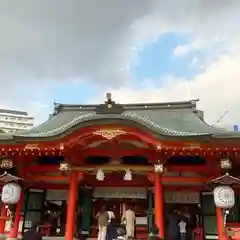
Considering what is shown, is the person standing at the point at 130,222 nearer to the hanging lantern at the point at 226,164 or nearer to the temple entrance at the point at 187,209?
the temple entrance at the point at 187,209

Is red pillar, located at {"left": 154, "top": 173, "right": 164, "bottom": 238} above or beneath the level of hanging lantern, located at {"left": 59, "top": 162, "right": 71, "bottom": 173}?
beneath

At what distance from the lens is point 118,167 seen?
1254 cm

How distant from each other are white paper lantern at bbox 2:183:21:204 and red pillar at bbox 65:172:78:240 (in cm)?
185

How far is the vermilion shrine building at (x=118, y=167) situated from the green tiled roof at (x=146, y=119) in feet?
0.16

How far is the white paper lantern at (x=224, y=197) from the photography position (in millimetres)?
11047

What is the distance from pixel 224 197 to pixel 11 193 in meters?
7.23

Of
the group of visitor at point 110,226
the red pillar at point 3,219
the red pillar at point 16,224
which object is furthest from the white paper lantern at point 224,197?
the red pillar at point 3,219

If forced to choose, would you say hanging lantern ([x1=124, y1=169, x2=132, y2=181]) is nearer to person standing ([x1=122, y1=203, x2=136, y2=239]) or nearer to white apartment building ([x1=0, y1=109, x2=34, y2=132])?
person standing ([x1=122, y1=203, x2=136, y2=239])

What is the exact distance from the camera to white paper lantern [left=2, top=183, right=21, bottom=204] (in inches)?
476

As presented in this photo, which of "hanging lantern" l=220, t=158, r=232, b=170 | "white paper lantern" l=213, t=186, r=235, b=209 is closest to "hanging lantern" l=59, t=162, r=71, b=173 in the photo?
"white paper lantern" l=213, t=186, r=235, b=209

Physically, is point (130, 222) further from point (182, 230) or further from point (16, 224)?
point (16, 224)

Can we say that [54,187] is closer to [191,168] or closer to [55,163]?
[55,163]

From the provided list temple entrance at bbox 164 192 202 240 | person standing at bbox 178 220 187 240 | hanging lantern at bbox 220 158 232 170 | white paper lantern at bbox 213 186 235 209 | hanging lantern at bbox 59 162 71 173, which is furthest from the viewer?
temple entrance at bbox 164 192 202 240

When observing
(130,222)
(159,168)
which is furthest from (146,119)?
(130,222)
